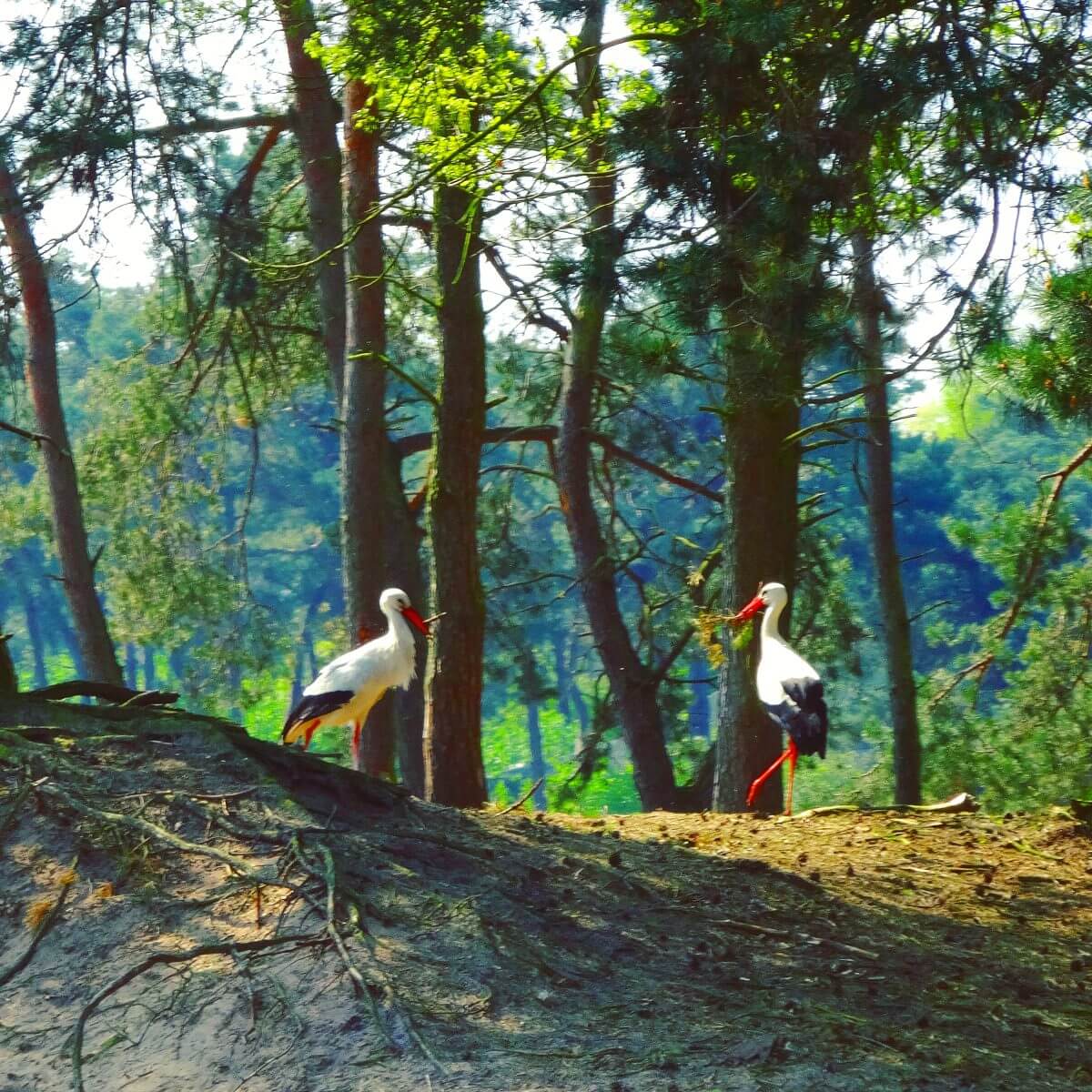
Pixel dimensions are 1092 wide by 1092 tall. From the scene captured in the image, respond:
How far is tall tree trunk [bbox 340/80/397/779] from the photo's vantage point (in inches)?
452

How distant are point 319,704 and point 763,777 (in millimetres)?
2913

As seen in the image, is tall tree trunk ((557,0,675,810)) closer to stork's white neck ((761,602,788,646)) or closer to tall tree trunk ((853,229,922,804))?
tall tree trunk ((853,229,922,804))

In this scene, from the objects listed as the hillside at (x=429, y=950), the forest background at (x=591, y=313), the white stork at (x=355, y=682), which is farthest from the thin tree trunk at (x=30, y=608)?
the hillside at (x=429, y=950)

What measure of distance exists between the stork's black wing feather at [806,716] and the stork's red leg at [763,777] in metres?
0.13

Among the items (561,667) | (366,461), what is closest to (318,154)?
(366,461)

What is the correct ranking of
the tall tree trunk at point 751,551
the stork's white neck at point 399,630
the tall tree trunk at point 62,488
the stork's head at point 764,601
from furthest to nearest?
the tall tree trunk at point 62,488
the stork's white neck at point 399,630
the stork's head at point 764,601
the tall tree trunk at point 751,551

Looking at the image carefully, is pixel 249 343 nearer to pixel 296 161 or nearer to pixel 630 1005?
pixel 296 161

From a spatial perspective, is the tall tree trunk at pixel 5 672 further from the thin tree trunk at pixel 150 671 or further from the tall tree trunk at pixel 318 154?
the thin tree trunk at pixel 150 671

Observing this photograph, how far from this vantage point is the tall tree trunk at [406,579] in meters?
12.9

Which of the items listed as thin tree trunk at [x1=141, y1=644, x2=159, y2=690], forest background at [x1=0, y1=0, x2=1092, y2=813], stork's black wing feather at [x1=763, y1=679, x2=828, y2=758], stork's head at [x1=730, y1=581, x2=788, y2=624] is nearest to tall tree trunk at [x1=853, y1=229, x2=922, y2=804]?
forest background at [x1=0, y1=0, x2=1092, y2=813]

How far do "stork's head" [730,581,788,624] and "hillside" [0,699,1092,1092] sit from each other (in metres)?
2.90

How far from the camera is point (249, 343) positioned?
47.2 feet

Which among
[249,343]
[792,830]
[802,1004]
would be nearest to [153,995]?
[802,1004]

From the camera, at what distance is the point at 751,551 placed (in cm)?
956
